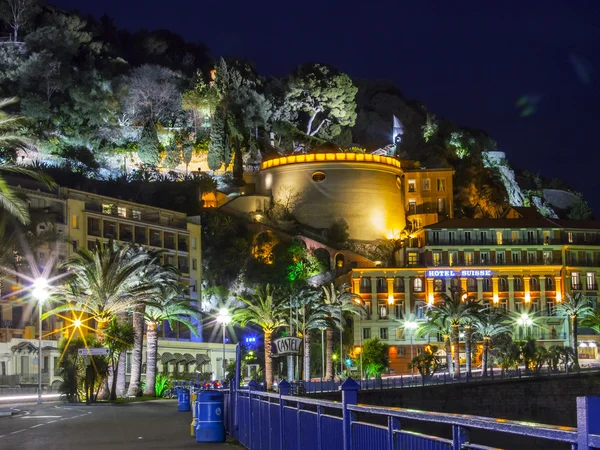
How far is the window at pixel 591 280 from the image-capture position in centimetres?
11438

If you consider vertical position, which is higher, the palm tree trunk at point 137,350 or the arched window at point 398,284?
the arched window at point 398,284

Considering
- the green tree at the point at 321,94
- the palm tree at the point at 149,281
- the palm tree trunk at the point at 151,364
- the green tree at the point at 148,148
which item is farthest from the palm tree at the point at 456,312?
the green tree at the point at 321,94

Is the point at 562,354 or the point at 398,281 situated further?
the point at 398,281

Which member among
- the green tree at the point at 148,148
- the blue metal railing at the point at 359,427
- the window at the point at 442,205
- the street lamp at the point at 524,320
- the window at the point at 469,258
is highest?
the green tree at the point at 148,148

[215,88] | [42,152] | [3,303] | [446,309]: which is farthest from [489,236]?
[3,303]

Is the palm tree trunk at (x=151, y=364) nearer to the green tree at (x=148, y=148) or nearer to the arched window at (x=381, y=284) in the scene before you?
the arched window at (x=381, y=284)

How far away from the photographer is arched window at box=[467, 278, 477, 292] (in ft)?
368

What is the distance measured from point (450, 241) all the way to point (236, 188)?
88.2 ft

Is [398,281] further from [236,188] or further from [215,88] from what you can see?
[215,88]

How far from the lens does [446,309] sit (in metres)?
85.5

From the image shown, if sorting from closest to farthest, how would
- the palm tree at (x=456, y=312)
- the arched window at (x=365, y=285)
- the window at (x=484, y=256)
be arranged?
the palm tree at (x=456, y=312)
the arched window at (x=365, y=285)
the window at (x=484, y=256)

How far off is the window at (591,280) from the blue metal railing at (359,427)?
97.6 m

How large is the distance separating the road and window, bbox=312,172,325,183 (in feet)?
276

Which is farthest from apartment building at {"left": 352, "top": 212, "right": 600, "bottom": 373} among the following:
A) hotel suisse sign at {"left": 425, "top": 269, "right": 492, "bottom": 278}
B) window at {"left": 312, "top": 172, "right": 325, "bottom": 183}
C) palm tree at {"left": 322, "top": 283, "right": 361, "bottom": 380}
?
palm tree at {"left": 322, "top": 283, "right": 361, "bottom": 380}
